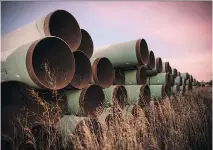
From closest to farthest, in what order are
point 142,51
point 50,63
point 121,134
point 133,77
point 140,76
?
point 121,134 < point 50,63 < point 142,51 < point 133,77 < point 140,76

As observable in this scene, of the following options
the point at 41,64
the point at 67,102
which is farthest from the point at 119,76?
the point at 41,64

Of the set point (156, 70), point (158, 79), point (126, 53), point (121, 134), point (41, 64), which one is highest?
point (126, 53)

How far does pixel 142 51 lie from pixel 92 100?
1.84 metres

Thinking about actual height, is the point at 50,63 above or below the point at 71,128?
above

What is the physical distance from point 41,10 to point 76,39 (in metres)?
0.52

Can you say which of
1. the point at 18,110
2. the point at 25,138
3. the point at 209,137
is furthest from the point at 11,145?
the point at 209,137

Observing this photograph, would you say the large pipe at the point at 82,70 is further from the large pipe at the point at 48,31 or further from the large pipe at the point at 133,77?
the large pipe at the point at 133,77

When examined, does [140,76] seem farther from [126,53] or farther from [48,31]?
[48,31]

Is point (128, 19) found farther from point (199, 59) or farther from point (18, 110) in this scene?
point (18, 110)

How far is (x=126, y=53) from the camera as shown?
392 centimetres

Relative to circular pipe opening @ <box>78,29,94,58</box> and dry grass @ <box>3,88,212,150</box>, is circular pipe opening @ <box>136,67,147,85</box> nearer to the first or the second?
dry grass @ <box>3,88,212,150</box>

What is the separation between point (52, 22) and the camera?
2508mm

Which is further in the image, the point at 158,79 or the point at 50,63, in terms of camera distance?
the point at 158,79

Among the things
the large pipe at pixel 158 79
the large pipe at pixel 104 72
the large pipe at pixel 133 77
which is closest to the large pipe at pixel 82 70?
the large pipe at pixel 104 72
